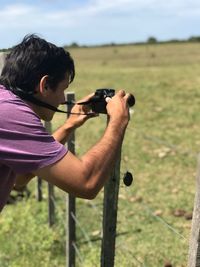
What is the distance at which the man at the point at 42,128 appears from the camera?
1933mm

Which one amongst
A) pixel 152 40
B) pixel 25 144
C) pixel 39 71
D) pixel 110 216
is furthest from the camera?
pixel 152 40

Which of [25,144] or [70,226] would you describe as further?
[70,226]

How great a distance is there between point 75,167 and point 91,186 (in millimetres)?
99

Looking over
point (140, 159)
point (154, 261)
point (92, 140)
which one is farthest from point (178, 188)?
point (92, 140)

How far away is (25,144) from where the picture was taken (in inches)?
75.9

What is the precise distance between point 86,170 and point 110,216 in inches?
42.1

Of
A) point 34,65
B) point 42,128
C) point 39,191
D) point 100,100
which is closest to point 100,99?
point 100,100

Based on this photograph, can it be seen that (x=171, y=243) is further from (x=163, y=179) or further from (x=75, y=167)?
(x=75, y=167)

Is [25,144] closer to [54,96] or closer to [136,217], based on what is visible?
[54,96]

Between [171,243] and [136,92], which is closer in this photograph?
[171,243]

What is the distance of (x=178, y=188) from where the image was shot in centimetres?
711

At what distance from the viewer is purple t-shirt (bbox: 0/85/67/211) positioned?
192 centimetres

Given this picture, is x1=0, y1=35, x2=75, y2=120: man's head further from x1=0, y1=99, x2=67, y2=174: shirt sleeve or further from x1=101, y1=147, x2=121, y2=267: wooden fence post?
x1=101, y1=147, x2=121, y2=267: wooden fence post

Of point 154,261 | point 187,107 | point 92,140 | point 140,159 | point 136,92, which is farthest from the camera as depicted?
point 136,92
